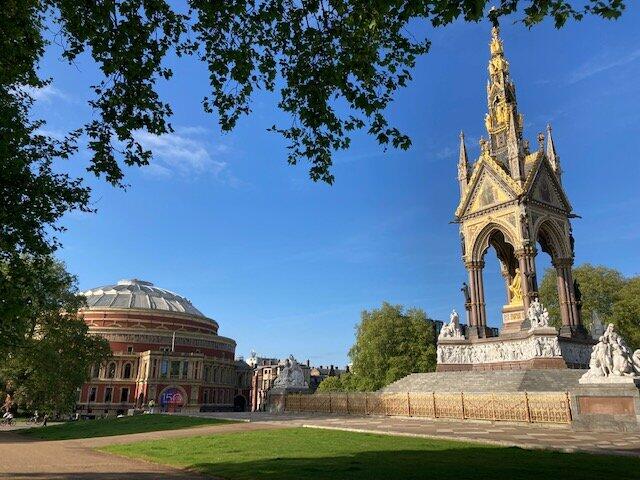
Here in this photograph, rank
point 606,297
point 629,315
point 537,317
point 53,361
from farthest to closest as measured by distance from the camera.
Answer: point 606,297, point 629,315, point 53,361, point 537,317

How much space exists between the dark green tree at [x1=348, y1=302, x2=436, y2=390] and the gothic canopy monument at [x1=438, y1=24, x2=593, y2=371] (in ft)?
60.6

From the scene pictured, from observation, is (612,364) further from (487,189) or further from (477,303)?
(487,189)

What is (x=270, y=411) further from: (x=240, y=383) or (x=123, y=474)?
(x=240, y=383)

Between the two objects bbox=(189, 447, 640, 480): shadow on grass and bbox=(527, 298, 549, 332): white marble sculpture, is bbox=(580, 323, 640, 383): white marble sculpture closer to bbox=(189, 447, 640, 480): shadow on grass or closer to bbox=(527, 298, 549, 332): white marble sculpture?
bbox=(189, 447, 640, 480): shadow on grass

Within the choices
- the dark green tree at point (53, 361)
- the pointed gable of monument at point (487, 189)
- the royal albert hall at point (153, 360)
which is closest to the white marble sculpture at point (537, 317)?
the pointed gable of monument at point (487, 189)

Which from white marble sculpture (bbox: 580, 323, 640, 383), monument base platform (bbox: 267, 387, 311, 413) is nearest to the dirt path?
white marble sculpture (bbox: 580, 323, 640, 383)

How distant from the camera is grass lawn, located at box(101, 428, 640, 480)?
7.25m

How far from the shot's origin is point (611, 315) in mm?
42156

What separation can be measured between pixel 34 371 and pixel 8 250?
85.4 ft

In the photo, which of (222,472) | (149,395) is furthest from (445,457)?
(149,395)

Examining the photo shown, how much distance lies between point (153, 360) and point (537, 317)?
52732 mm

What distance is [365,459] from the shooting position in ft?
29.4

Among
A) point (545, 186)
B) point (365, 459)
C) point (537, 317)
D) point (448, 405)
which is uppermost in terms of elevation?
point (545, 186)

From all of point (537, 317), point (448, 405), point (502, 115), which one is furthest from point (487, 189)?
point (448, 405)
